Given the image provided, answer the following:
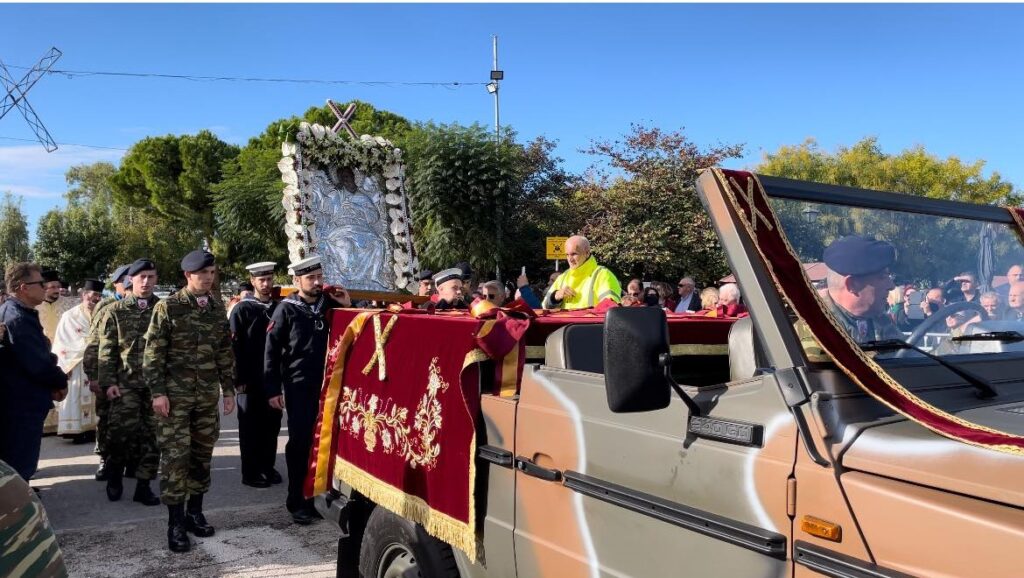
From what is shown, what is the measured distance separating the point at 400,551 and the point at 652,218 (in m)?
19.8

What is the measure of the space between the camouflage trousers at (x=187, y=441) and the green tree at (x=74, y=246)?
40557 mm

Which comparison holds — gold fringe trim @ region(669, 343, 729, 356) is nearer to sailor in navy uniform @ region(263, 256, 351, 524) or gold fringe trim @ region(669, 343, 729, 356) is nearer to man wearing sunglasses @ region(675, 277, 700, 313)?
sailor in navy uniform @ region(263, 256, 351, 524)

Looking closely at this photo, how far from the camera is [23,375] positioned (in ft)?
17.2

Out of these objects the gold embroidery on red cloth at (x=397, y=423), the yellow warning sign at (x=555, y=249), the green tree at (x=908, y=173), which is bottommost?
the gold embroidery on red cloth at (x=397, y=423)

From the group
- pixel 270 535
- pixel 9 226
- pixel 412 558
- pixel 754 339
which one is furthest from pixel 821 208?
pixel 9 226

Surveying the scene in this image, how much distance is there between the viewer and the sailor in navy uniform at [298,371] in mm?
5758

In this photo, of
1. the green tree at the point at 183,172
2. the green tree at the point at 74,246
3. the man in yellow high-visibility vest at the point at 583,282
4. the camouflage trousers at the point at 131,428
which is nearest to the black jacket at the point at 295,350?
the camouflage trousers at the point at 131,428

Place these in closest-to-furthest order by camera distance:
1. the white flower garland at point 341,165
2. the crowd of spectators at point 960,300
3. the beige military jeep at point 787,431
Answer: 1. the beige military jeep at point 787,431
2. the crowd of spectators at point 960,300
3. the white flower garland at point 341,165

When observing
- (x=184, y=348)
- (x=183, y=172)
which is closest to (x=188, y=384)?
(x=184, y=348)

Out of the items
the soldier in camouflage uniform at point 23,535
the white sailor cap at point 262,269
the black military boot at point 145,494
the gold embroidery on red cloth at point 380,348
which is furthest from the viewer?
the white sailor cap at point 262,269

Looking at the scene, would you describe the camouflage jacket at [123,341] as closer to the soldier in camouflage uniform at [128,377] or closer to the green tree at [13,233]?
the soldier in camouflage uniform at [128,377]

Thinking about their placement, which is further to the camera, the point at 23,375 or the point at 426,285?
the point at 426,285

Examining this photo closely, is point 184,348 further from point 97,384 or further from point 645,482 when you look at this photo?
point 645,482

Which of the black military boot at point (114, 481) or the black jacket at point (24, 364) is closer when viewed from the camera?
the black jacket at point (24, 364)
